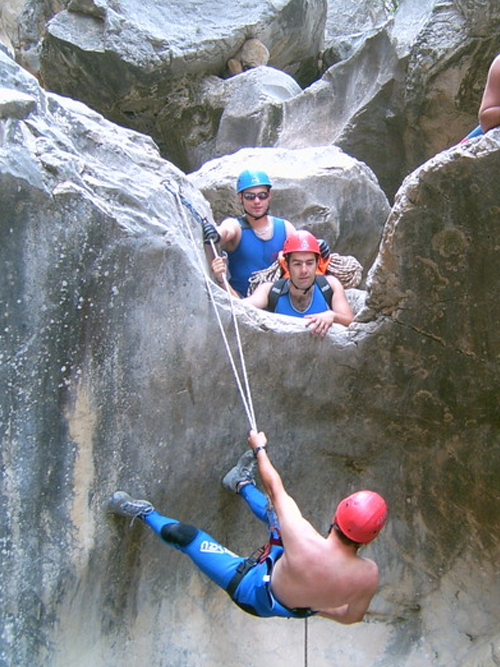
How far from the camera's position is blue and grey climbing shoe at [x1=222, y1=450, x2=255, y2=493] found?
3.85 metres

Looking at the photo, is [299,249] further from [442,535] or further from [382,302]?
[442,535]

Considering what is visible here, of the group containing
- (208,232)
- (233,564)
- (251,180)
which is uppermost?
(251,180)

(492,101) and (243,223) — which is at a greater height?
(492,101)

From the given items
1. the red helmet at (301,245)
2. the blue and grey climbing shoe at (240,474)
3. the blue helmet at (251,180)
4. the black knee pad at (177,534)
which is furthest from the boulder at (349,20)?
the black knee pad at (177,534)

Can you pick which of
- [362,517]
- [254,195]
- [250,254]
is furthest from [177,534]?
[254,195]

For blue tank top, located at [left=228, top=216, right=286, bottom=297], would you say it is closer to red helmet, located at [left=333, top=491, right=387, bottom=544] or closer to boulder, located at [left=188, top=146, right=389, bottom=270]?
boulder, located at [left=188, top=146, right=389, bottom=270]

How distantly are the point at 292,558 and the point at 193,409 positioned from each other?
3.39 feet

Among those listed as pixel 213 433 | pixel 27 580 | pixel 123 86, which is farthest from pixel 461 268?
pixel 123 86

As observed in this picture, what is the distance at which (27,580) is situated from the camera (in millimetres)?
3139

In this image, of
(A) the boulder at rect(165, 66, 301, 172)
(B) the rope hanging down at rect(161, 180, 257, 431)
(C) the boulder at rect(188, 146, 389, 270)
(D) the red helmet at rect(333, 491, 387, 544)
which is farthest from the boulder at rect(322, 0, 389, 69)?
(D) the red helmet at rect(333, 491, 387, 544)

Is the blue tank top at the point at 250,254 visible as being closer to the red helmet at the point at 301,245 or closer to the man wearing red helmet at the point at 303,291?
the man wearing red helmet at the point at 303,291

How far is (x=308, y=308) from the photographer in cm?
440

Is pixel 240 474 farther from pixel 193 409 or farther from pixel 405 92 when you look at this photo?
pixel 405 92

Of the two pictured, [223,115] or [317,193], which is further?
[223,115]
